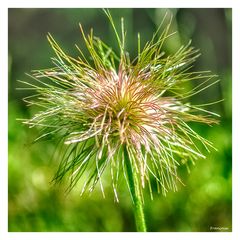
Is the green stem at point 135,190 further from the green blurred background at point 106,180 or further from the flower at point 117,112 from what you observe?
the green blurred background at point 106,180

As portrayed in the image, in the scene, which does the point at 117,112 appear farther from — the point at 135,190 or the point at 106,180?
the point at 106,180

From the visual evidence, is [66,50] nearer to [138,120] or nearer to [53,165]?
[53,165]

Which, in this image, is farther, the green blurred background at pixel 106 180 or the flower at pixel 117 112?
the green blurred background at pixel 106 180

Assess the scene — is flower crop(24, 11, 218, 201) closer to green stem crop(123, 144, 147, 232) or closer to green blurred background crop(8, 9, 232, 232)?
green stem crop(123, 144, 147, 232)

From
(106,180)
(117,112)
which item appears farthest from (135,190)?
(106,180)

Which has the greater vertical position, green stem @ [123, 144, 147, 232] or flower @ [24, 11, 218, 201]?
flower @ [24, 11, 218, 201]

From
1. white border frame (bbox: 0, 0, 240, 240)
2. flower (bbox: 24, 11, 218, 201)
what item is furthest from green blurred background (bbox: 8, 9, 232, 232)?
flower (bbox: 24, 11, 218, 201)
